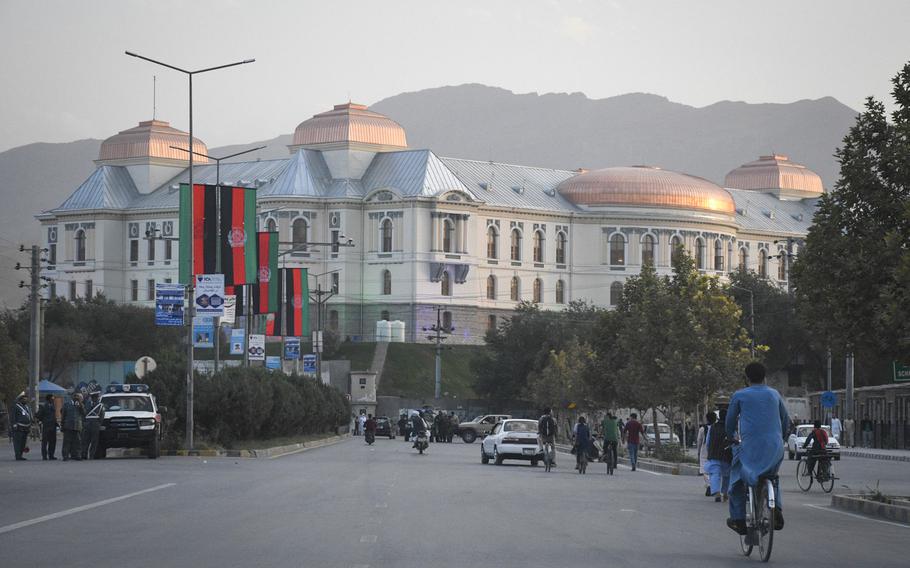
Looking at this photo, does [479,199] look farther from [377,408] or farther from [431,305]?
[377,408]

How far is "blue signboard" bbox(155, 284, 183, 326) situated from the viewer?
5184 cm

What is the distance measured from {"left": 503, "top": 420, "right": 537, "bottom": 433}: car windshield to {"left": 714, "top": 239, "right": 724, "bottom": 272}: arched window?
116m

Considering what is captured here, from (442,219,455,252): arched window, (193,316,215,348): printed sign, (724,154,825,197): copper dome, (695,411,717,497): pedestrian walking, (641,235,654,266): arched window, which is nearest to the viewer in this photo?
(695,411,717,497): pedestrian walking

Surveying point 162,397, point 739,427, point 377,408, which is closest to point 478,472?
Result: point 162,397

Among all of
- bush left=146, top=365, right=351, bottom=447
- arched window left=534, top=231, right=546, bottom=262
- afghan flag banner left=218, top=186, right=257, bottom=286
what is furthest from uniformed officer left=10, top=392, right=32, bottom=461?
arched window left=534, top=231, right=546, bottom=262

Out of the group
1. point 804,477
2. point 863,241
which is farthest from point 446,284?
point 863,241

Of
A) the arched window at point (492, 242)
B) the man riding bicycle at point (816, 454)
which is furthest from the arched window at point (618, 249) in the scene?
the man riding bicycle at point (816, 454)

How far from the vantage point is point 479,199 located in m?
156

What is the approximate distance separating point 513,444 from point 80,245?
121 metres

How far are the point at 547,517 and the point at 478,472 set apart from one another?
17.6 metres

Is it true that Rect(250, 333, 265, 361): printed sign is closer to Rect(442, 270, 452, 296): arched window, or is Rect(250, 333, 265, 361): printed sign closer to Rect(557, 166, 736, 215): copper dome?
Rect(442, 270, 452, 296): arched window

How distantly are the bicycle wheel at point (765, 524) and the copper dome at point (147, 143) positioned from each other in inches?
5940

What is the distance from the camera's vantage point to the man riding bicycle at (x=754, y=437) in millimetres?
17719

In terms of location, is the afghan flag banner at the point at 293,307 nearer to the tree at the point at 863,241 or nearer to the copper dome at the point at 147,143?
the tree at the point at 863,241
